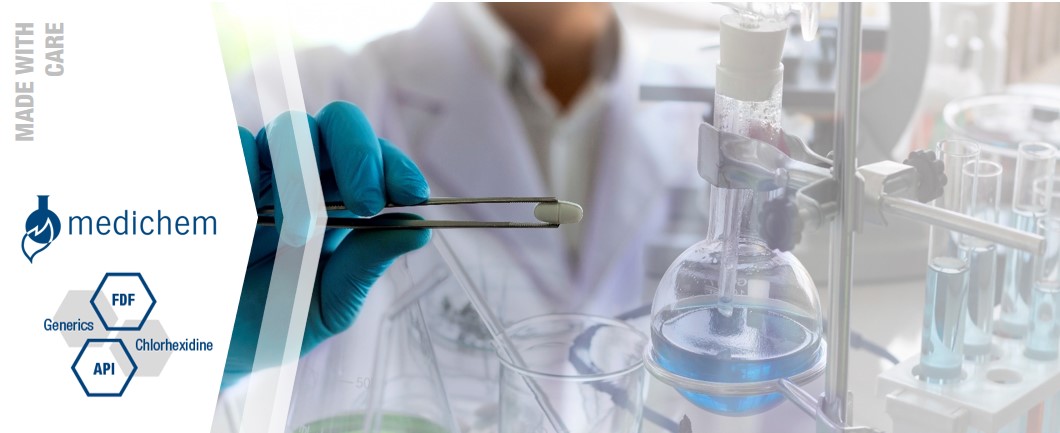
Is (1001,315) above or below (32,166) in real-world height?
below

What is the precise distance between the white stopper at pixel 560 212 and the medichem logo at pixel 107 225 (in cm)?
25

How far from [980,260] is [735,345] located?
0.17 m

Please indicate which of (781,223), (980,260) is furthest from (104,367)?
(980,260)

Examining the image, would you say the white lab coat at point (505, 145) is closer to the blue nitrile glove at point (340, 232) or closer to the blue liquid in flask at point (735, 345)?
the blue nitrile glove at point (340, 232)

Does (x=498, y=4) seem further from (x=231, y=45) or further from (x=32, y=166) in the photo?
(x=32, y=166)

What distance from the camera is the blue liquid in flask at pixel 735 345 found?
1.68 ft

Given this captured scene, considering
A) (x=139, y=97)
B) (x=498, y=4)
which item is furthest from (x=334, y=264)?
(x=498, y=4)

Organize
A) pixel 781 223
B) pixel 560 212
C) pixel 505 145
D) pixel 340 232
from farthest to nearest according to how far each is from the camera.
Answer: pixel 505 145 → pixel 340 232 → pixel 560 212 → pixel 781 223

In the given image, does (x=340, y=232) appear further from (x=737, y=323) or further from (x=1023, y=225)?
(x=1023, y=225)

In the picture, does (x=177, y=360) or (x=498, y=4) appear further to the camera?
(x=498, y=4)

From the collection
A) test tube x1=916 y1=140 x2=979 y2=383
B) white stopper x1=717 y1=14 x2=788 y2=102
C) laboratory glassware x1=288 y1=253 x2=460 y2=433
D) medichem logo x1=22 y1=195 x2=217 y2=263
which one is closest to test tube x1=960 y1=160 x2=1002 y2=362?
test tube x1=916 y1=140 x2=979 y2=383

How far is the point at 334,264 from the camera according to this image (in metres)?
0.67

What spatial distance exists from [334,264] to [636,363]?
0.81ft

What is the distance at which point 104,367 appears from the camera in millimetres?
648
